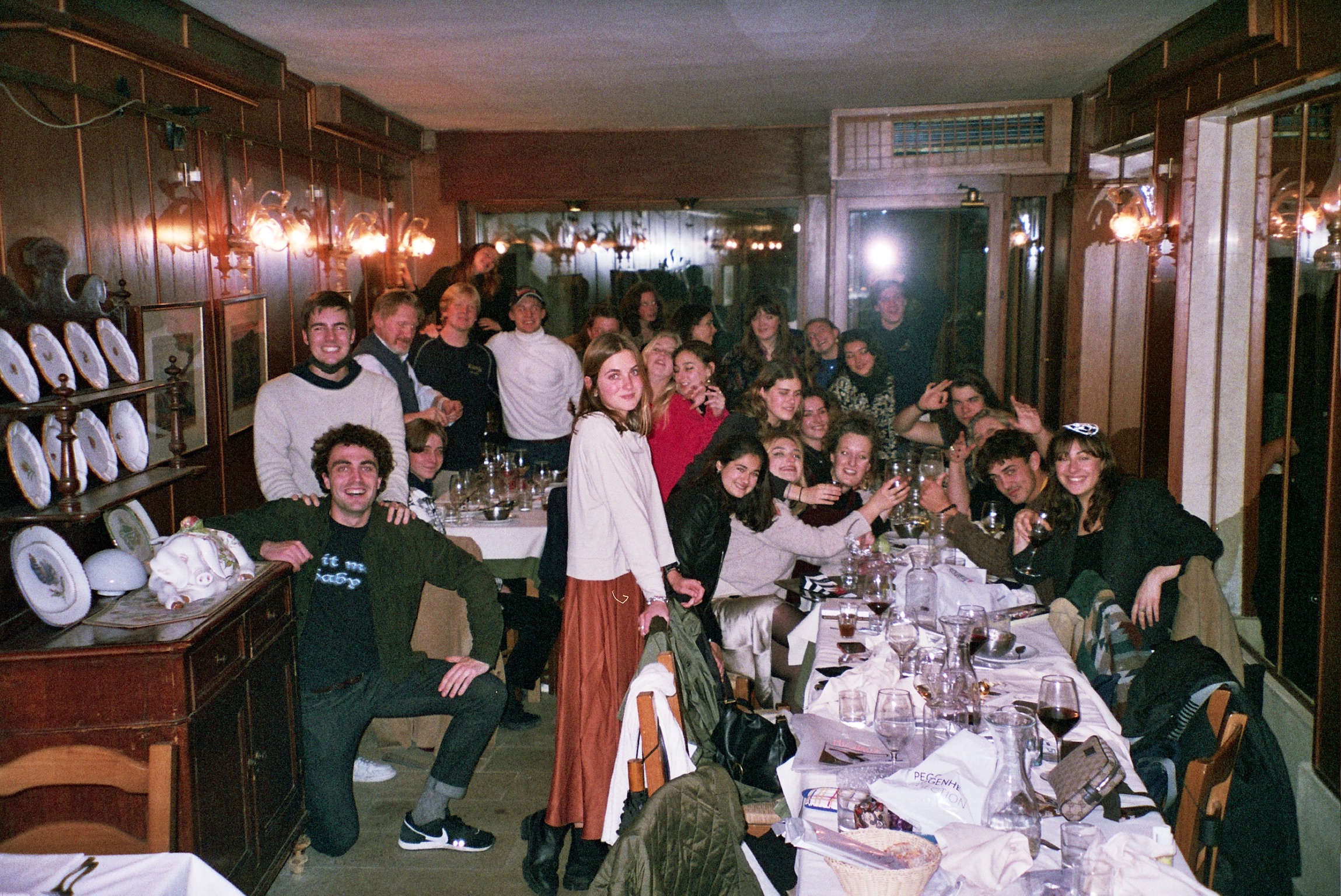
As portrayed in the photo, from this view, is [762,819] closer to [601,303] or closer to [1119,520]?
[1119,520]

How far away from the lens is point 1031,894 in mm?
1844

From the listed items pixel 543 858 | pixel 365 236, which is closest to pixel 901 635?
pixel 543 858

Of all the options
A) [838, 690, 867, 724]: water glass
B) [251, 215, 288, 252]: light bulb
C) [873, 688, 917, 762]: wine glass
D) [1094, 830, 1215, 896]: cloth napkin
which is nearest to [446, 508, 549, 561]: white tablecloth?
[251, 215, 288, 252]: light bulb

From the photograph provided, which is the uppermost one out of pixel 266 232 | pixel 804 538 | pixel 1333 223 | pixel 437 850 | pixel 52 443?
pixel 266 232

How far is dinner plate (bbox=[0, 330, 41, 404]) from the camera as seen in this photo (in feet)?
9.71

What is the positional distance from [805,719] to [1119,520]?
176 centimetres

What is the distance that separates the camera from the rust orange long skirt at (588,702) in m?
3.34

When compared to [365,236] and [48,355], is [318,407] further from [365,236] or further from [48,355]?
[365,236]

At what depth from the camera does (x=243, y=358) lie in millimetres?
5484

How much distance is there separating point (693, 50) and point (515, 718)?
131 inches

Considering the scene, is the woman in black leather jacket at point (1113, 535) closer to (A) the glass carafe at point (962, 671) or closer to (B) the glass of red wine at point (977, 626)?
(B) the glass of red wine at point (977, 626)

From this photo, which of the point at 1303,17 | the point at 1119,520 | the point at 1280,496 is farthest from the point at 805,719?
the point at 1303,17

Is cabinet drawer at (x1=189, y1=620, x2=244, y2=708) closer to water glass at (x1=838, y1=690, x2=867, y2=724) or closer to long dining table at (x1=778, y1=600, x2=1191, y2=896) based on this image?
long dining table at (x1=778, y1=600, x2=1191, y2=896)

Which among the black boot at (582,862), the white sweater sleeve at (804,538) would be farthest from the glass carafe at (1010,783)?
the white sweater sleeve at (804,538)
